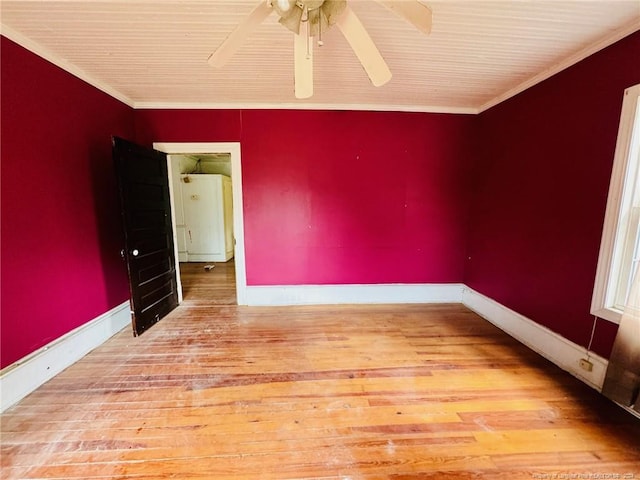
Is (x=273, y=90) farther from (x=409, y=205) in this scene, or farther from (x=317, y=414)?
(x=317, y=414)

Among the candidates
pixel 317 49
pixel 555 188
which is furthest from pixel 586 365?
pixel 317 49

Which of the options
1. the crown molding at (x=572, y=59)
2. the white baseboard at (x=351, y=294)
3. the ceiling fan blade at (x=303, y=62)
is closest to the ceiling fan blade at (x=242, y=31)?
the ceiling fan blade at (x=303, y=62)

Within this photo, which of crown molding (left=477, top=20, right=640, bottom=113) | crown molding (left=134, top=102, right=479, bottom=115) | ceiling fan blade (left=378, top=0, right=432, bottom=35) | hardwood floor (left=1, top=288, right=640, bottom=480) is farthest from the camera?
crown molding (left=134, top=102, right=479, bottom=115)

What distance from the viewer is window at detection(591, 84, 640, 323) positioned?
1766mm

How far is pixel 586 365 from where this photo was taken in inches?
78.7

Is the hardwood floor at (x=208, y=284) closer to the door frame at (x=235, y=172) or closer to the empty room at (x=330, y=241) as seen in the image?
the empty room at (x=330, y=241)

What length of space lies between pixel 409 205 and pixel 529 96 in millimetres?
1528

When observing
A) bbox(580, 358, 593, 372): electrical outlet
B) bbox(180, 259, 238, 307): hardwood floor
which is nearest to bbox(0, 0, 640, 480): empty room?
bbox(580, 358, 593, 372): electrical outlet

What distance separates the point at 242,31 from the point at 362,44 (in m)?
0.60

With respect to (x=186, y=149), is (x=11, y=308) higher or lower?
lower

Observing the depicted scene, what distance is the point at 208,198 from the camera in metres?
5.79

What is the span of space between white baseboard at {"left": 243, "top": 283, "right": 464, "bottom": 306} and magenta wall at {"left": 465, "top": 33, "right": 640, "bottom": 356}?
1.90 feet

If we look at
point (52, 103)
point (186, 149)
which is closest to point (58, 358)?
point (52, 103)

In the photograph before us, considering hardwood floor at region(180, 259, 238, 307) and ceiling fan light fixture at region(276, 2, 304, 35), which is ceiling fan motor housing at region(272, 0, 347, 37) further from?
hardwood floor at region(180, 259, 238, 307)
